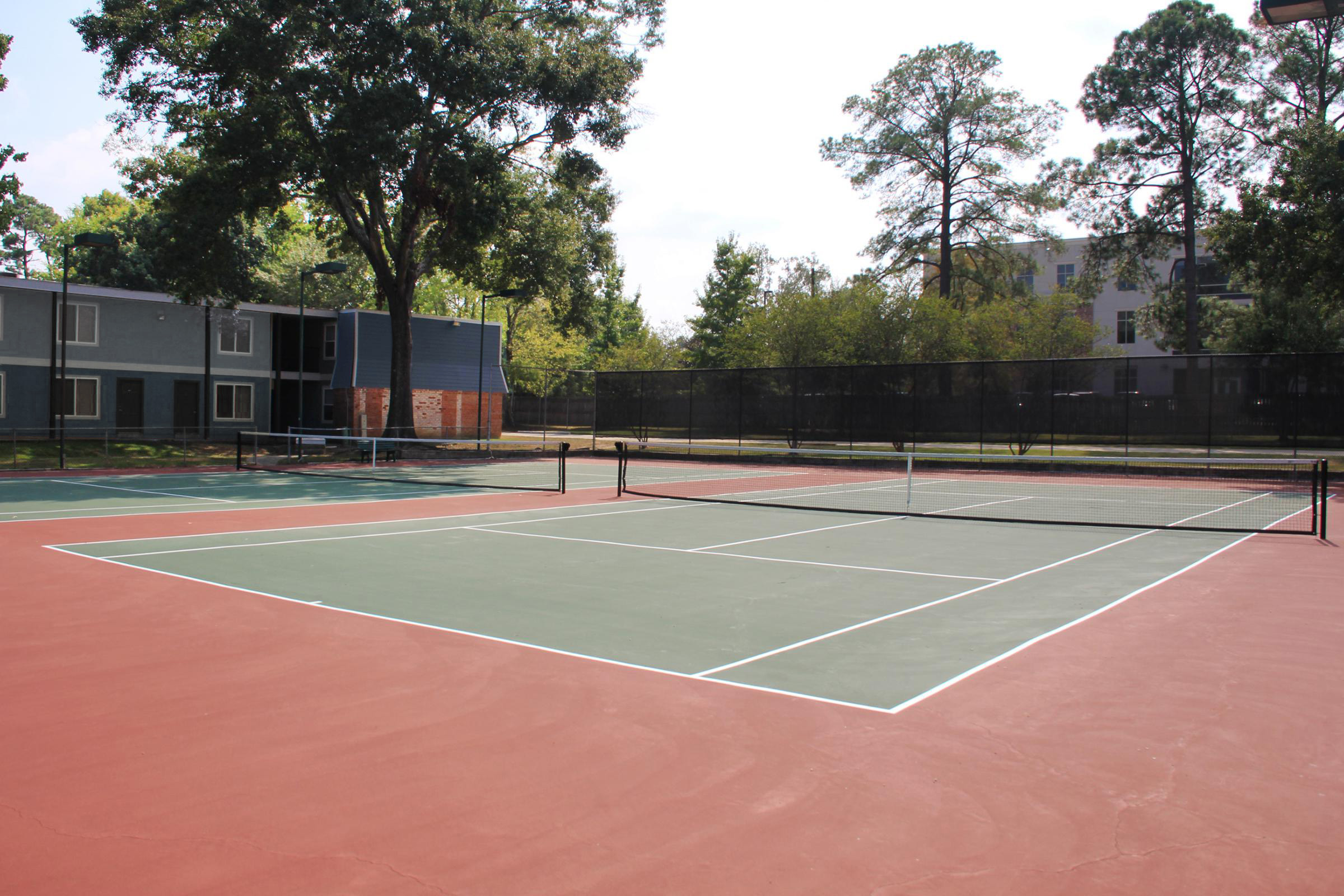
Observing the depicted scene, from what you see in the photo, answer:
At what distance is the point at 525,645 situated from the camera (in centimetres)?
670

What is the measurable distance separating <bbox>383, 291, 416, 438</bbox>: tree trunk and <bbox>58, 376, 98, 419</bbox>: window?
10.6 metres

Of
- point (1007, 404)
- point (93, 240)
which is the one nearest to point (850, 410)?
point (1007, 404)

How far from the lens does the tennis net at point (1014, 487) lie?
53.0 feet

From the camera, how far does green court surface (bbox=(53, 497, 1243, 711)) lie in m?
6.54

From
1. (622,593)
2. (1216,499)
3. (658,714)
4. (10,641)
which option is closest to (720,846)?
(658,714)

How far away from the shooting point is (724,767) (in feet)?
14.5

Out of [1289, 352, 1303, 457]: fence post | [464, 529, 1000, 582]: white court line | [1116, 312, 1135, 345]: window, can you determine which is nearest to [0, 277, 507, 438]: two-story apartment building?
[464, 529, 1000, 582]: white court line

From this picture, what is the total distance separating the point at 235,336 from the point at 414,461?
41.4 ft

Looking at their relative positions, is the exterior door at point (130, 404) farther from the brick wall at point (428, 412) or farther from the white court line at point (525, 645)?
the white court line at point (525, 645)

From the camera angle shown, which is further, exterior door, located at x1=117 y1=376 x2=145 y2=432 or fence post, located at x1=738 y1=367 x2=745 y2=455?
fence post, located at x1=738 y1=367 x2=745 y2=455

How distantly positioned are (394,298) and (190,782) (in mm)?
32841

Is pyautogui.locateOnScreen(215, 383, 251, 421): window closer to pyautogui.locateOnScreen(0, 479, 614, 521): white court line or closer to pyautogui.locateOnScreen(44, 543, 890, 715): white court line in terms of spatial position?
pyautogui.locateOnScreen(0, 479, 614, 521): white court line

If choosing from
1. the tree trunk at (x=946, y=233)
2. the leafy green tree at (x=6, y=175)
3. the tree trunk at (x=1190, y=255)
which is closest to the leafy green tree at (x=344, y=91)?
the leafy green tree at (x=6, y=175)

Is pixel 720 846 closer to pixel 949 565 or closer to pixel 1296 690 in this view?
pixel 1296 690
